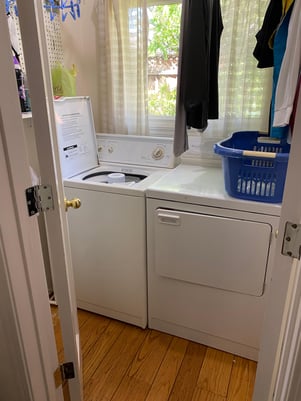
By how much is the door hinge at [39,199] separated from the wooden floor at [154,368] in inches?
45.1

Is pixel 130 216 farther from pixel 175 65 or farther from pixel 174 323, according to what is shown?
pixel 175 65

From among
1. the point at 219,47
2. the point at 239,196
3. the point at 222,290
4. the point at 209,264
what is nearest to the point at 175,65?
the point at 219,47

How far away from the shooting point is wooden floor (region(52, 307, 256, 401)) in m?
1.52

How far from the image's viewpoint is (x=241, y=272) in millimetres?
1508

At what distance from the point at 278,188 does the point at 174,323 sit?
1049 mm

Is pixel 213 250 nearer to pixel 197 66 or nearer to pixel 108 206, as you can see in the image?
pixel 108 206

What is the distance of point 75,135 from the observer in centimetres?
200

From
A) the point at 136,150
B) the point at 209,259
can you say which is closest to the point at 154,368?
the point at 209,259

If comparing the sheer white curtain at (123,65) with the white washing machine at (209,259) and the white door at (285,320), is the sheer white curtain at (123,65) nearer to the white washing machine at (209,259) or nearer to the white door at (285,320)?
the white washing machine at (209,259)

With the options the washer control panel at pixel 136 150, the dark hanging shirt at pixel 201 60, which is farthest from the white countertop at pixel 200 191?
the dark hanging shirt at pixel 201 60

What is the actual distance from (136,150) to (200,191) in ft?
2.40

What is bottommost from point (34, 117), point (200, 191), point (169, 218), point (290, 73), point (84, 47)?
point (169, 218)

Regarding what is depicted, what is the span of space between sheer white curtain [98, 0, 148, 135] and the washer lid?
0.90 feet

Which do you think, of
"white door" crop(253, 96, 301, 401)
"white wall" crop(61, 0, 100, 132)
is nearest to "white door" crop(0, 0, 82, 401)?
"white door" crop(253, 96, 301, 401)
